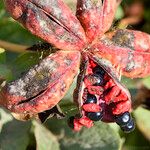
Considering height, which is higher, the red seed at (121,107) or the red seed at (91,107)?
the red seed at (91,107)

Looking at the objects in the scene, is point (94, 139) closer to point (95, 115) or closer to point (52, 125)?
point (52, 125)

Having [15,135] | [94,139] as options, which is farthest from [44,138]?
[94,139]

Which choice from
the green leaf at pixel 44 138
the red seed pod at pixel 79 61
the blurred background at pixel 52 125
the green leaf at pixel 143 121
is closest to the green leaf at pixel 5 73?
the blurred background at pixel 52 125

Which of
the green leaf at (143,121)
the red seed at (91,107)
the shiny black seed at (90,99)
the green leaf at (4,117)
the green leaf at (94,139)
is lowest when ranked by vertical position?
the green leaf at (143,121)

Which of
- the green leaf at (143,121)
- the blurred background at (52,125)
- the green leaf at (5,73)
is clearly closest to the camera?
the green leaf at (5,73)

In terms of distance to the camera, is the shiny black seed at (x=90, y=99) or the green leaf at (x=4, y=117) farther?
the green leaf at (x=4, y=117)

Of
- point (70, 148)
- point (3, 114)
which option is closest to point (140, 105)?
point (70, 148)

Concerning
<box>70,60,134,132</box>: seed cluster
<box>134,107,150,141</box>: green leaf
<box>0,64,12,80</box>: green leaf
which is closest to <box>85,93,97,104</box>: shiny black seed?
<box>70,60,134,132</box>: seed cluster

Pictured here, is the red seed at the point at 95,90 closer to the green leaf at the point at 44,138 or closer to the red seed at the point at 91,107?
the red seed at the point at 91,107

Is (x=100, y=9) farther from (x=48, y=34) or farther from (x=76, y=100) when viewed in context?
(x=76, y=100)
